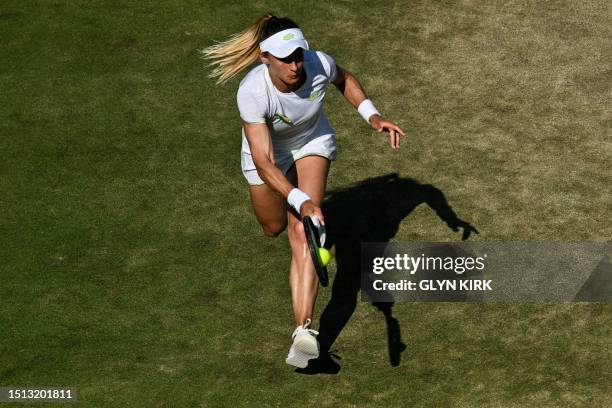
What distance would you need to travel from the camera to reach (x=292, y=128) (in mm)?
9773

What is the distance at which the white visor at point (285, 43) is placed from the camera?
9.07m

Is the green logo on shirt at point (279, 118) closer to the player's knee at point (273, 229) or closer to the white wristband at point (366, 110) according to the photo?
the white wristband at point (366, 110)

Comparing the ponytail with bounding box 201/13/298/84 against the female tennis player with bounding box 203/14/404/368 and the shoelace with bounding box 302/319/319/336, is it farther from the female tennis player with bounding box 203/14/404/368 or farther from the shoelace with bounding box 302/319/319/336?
the shoelace with bounding box 302/319/319/336

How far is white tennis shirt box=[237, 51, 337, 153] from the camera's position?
9.36 meters

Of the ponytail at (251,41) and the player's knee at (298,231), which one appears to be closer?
the ponytail at (251,41)

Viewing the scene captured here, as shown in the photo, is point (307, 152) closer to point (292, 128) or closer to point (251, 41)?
point (292, 128)

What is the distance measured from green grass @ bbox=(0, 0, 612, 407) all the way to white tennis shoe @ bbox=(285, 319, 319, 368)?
0.82ft

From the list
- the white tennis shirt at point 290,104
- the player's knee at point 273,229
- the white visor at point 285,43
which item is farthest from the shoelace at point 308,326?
the white visor at point 285,43

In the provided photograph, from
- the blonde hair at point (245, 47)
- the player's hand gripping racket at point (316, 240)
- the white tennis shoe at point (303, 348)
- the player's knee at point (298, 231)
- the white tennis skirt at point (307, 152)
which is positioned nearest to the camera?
the player's hand gripping racket at point (316, 240)

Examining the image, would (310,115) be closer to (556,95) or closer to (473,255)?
(473,255)

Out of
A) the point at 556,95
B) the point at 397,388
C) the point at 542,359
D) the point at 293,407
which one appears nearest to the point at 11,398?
the point at 293,407

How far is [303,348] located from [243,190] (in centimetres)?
332

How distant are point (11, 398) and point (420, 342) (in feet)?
10.9

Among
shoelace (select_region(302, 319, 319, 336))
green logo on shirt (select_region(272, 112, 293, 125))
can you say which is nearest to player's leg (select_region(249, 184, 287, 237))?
green logo on shirt (select_region(272, 112, 293, 125))
